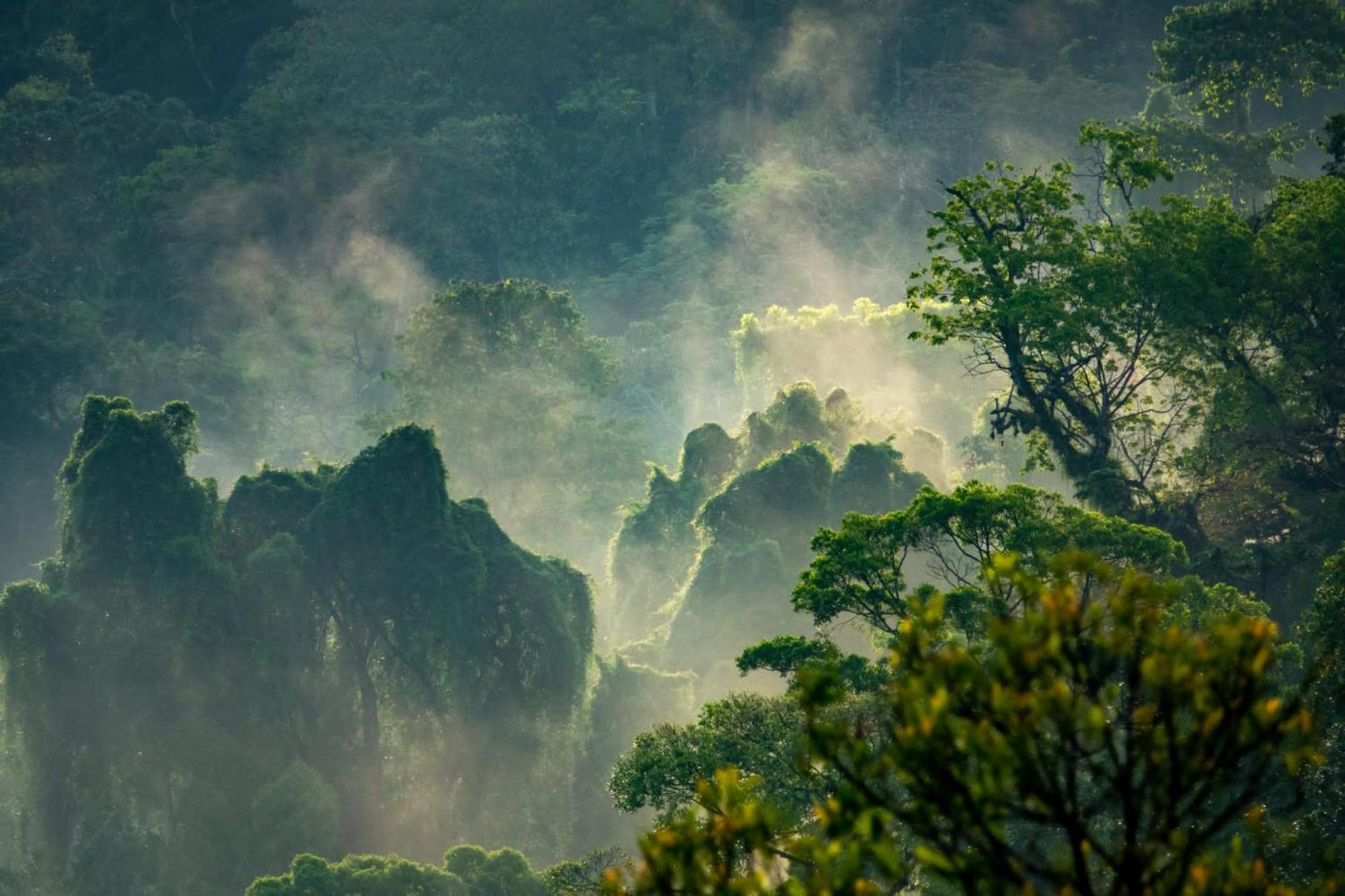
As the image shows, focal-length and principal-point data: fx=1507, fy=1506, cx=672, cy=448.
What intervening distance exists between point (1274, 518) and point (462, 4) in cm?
11739

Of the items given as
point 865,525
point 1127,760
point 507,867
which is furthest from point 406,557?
point 1127,760

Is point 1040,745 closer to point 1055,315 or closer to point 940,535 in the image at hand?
point 940,535

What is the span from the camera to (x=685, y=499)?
181ft

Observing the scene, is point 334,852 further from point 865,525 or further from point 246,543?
point 865,525

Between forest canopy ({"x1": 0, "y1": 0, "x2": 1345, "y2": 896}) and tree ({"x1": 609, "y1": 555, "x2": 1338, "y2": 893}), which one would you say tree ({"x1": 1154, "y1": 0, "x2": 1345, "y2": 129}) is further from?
tree ({"x1": 609, "y1": 555, "x2": 1338, "y2": 893})

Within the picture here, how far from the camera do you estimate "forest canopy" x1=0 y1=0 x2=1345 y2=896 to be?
27.9 feet

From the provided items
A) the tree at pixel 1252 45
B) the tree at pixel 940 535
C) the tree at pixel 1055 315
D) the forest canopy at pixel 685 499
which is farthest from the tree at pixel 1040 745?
the tree at pixel 1252 45

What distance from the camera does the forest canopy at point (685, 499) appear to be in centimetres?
852

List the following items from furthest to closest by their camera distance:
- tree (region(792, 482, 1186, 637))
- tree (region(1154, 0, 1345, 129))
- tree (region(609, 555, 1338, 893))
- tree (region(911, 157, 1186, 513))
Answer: tree (region(1154, 0, 1345, 129)) < tree (region(911, 157, 1186, 513)) < tree (region(792, 482, 1186, 637)) < tree (region(609, 555, 1338, 893))

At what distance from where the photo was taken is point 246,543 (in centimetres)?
4316

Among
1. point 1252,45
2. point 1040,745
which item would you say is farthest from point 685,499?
point 1040,745

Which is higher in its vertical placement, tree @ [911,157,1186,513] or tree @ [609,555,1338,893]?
tree @ [911,157,1186,513]

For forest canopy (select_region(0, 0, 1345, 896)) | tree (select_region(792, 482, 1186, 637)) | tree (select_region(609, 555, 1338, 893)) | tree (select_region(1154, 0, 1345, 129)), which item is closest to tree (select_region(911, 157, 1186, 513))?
forest canopy (select_region(0, 0, 1345, 896))

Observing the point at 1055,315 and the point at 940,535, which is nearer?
the point at 940,535
